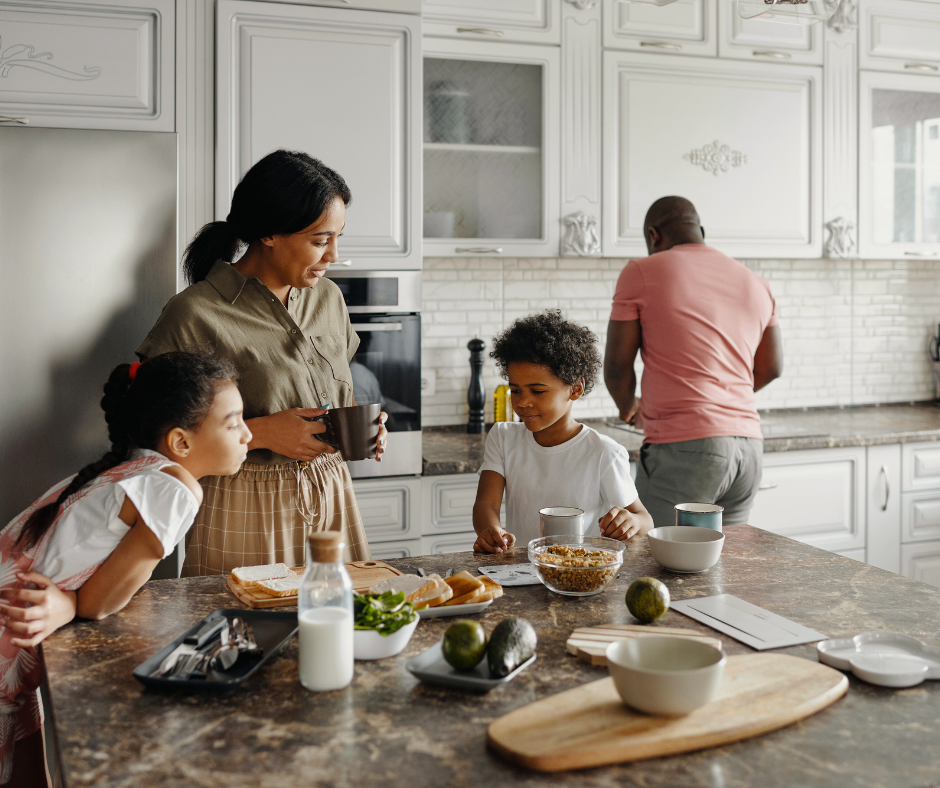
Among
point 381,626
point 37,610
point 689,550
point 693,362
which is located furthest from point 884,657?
point 693,362

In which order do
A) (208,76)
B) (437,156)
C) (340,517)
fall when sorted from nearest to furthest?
(340,517) → (208,76) → (437,156)

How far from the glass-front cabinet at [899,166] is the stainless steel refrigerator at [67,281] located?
272 centimetres

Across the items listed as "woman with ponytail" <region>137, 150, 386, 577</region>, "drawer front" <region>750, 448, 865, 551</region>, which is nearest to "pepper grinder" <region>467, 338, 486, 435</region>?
"drawer front" <region>750, 448, 865, 551</region>

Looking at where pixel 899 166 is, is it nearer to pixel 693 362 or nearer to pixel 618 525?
pixel 693 362

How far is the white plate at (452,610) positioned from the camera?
129cm

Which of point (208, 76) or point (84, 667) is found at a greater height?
point (208, 76)

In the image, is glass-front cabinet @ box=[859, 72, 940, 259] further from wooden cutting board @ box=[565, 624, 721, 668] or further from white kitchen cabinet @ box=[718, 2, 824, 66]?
wooden cutting board @ box=[565, 624, 721, 668]

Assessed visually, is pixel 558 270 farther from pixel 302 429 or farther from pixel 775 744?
pixel 775 744

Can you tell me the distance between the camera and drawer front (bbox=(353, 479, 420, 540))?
2764 mm

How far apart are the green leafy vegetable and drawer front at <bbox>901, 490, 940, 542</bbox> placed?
2822mm

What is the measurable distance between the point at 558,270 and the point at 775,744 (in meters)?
2.79

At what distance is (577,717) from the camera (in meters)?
0.96

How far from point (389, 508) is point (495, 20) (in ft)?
5.68

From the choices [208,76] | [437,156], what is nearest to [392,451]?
[437,156]
